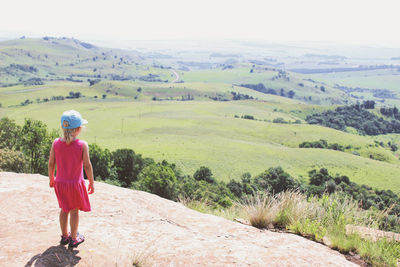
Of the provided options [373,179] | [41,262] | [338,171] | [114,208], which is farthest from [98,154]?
[373,179]

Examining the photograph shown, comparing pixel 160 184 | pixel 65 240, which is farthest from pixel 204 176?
pixel 65 240

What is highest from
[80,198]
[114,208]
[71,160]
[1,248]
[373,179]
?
[71,160]

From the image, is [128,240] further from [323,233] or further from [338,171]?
[338,171]

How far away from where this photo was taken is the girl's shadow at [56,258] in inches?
257

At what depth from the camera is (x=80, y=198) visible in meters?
7.62

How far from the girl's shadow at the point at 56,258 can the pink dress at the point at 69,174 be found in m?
0.97

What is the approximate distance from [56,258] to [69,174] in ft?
6.43

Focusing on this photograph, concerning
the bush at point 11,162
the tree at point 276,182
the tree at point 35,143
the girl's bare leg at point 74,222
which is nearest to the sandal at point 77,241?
the girl's bare leg at point 74,222

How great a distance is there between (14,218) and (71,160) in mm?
3132

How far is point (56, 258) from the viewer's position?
22.4 feet

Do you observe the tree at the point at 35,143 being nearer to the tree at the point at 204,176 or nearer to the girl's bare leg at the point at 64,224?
the girl's bare leg at the point at 64,224

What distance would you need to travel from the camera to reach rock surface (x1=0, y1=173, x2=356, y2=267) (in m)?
6.96

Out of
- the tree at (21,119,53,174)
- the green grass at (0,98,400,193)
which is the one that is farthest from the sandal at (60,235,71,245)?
the green grass at (0,98,400,193)

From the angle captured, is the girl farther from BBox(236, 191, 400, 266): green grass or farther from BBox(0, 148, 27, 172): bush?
BBox(0, 148, 27, 172): bush
